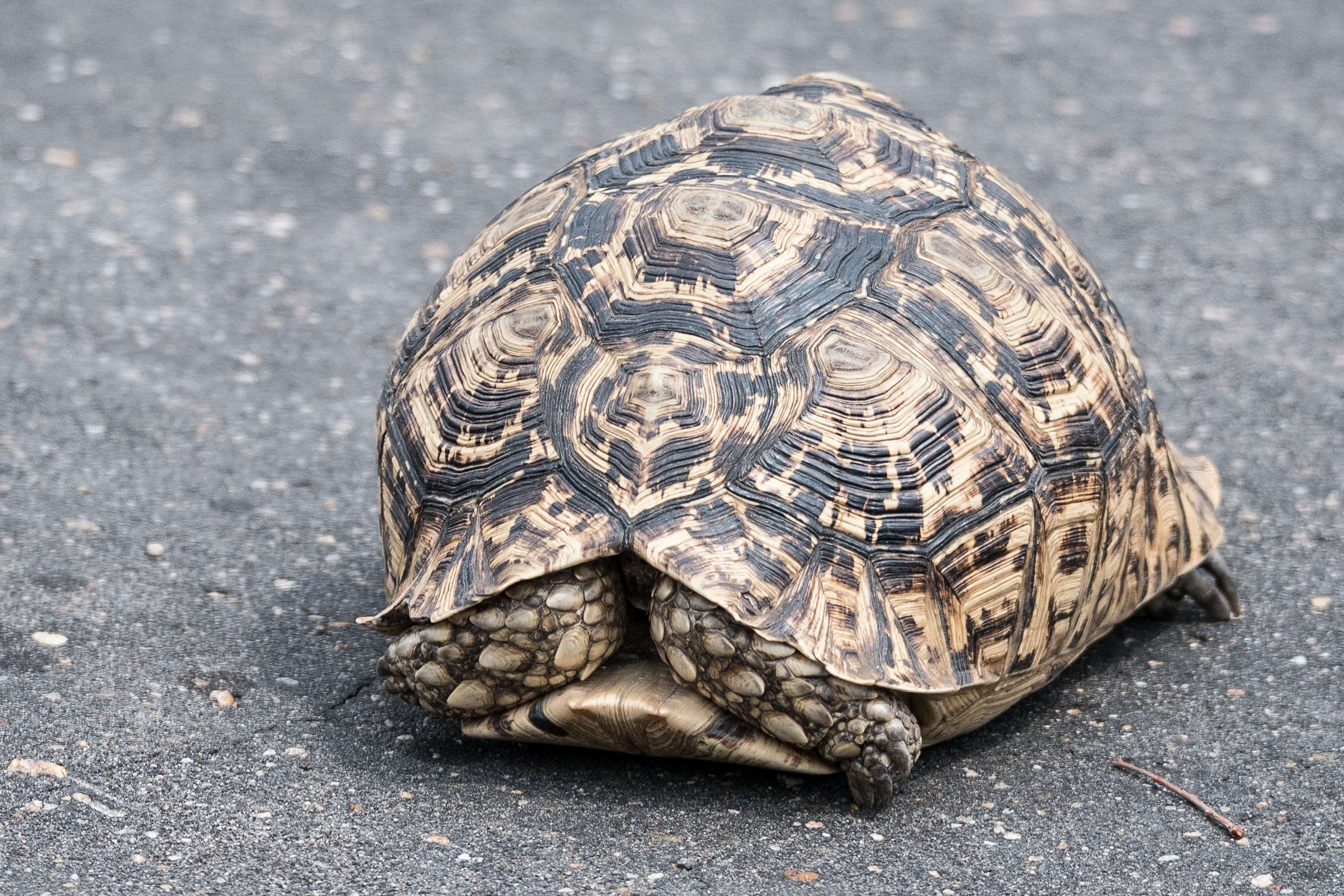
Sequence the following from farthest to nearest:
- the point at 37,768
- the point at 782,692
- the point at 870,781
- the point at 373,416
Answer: the point at 373,416 → the point at 37,768 → the point at 870,781 → the point at 782,692

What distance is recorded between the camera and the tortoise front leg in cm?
279

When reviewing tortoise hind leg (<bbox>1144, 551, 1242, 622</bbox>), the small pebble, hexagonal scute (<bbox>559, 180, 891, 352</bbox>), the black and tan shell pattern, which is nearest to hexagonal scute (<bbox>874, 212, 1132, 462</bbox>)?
the black and tan shell pattern

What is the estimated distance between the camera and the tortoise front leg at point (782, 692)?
9.17ft

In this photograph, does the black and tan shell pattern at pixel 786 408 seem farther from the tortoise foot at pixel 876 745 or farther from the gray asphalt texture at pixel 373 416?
the gray asphalt texture at pixel 373 416

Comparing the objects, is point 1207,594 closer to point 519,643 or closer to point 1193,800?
point 1193,800

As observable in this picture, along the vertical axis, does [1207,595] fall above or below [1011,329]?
below

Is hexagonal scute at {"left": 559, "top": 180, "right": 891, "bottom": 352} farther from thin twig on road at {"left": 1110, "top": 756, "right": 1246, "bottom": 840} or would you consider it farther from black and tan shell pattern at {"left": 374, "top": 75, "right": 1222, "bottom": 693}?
thin twig on road at {"left": 1110, "top": 756, "right": 1246, "bottom": 840}

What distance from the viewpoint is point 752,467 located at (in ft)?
9.30

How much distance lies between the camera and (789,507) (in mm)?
2822

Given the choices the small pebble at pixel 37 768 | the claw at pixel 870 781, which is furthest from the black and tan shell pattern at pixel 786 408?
the small pebble at pixel 37 768

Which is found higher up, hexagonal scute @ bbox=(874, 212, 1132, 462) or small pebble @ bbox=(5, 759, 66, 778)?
hexagonal scute @ bbox=(874, 212, 1132, 462)

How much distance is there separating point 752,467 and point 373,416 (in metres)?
2.35

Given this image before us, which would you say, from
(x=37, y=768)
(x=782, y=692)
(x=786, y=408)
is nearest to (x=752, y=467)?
A: (x=786, y=408)

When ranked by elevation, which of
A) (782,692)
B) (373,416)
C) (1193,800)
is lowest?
(373,416)
